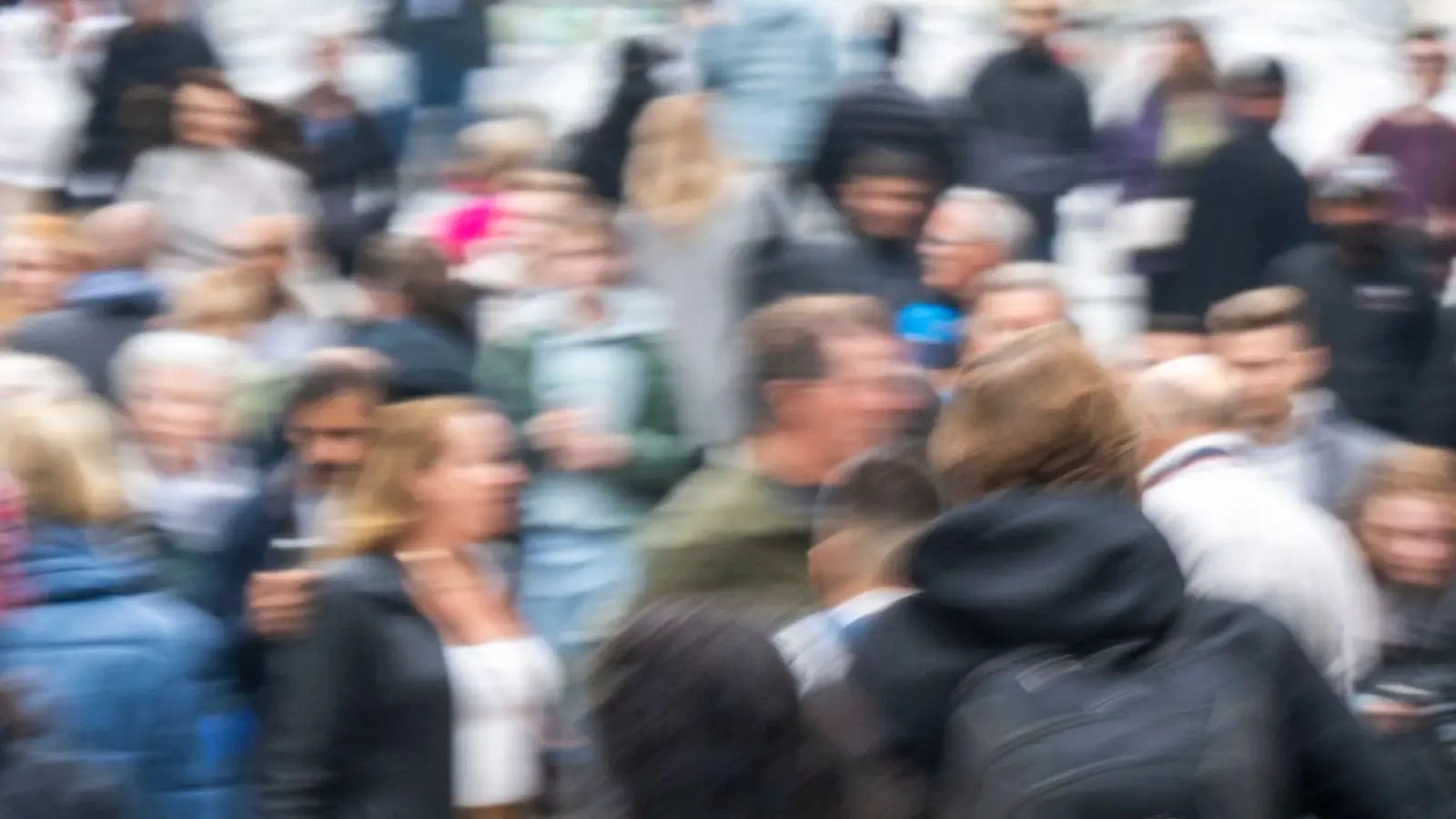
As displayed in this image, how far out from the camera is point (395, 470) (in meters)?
5.05

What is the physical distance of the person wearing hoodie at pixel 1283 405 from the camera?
7.03 metres

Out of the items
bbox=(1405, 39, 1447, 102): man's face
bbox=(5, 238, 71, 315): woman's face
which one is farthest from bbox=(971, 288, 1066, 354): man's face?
bbox=(1405, 39, 1447, 102): man's face

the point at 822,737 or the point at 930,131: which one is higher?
the point at 822,737

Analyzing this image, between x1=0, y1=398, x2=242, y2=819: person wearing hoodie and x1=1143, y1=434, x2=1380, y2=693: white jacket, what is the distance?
1993 millimetres

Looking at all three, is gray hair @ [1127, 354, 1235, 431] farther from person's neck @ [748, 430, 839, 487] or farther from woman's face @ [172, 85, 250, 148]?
woman's face @ [172, 85, 250, 148]

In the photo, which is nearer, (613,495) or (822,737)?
(822,737)

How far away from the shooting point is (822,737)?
3.03 meters

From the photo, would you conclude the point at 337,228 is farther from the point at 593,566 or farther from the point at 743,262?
the point at 593,566

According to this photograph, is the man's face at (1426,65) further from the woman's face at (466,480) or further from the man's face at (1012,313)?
the woman's face at (466,480)

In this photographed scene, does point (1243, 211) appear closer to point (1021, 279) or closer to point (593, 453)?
point (1021, 279)

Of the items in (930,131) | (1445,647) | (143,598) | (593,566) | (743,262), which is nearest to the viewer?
(143,598)

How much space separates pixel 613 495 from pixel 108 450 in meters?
1.99

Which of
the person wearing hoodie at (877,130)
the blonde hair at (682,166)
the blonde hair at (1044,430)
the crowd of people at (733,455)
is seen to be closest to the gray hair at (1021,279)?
the crowd of people at (733,455)

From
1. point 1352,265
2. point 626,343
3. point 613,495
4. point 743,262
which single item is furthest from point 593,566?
point 1352,265
